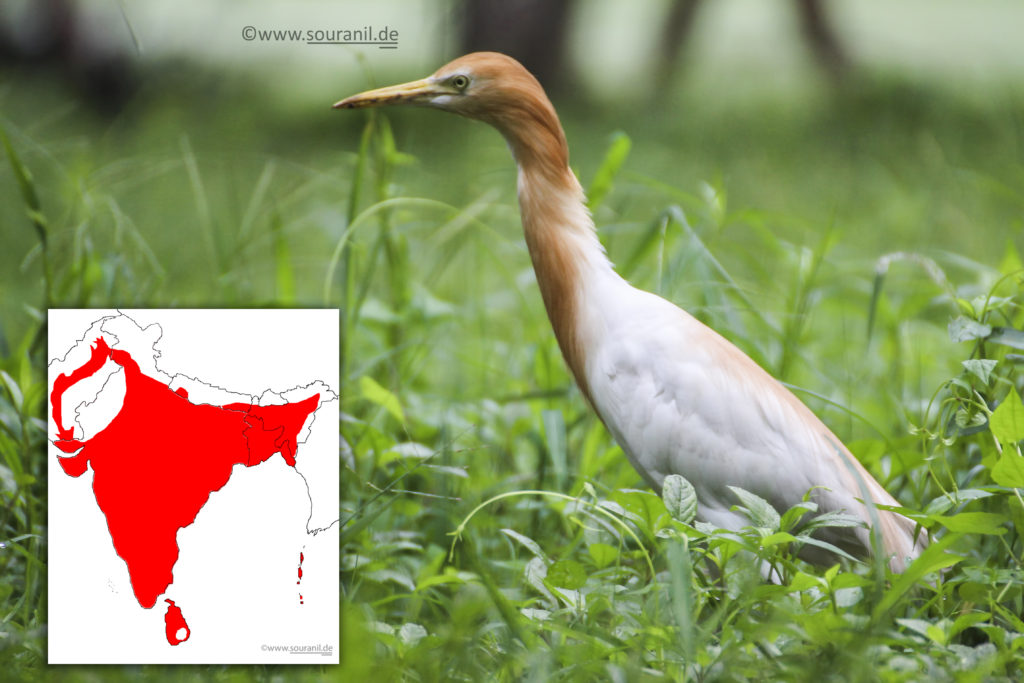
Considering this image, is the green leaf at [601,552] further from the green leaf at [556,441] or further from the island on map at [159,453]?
the island on map at [159,453]

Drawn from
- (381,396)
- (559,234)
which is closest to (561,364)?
(381,396)

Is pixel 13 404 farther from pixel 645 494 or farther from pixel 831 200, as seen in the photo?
pixel 831 200

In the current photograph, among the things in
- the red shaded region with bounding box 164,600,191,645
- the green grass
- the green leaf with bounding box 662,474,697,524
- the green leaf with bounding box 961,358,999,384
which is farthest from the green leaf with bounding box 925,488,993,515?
the red shaded region with bounding box 164,600,191,645

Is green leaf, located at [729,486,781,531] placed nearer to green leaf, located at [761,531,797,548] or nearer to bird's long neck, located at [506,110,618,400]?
green leaf, located at [761,531,797,548]

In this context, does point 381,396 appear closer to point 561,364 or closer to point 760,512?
point 561,364

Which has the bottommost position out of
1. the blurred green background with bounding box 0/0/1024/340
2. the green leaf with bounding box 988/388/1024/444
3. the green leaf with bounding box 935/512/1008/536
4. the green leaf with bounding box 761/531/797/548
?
the green leaf with bounding box 761/531/797/548

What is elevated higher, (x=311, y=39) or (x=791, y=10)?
(x=791, y=10)

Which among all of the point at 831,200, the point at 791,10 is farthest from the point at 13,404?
the point at 791,10
